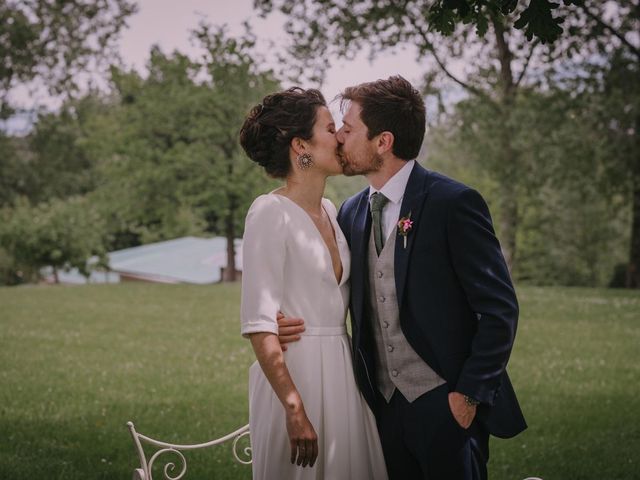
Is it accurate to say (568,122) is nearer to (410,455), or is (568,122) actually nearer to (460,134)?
(460,134)

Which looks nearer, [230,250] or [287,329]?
[287,329]

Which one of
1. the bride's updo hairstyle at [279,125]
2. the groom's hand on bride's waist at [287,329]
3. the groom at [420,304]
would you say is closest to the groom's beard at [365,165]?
the groom at [420,304]

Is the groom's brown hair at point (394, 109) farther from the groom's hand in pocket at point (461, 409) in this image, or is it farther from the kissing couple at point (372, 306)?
the groom's hand in pocket at point (461, 409)

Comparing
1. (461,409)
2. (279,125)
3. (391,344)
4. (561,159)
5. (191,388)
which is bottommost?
(191,388)

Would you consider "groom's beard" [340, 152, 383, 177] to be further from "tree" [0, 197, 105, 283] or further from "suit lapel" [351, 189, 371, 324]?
"tree" [0, 197, 105, 283]

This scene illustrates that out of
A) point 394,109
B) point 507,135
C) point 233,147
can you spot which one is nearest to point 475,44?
point 507,135

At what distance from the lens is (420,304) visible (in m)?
3.40

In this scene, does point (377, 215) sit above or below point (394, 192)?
below

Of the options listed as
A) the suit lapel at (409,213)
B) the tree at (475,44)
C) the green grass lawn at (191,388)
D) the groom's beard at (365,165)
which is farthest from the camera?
the tree at (475,44)

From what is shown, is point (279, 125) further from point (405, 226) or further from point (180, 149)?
point (180, 149)

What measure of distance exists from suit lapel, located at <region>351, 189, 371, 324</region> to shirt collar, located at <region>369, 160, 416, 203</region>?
0.53 feet

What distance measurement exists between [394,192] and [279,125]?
65 cm

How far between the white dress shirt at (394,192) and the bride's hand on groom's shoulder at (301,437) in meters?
0.97

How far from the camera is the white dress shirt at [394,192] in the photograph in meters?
3.63
